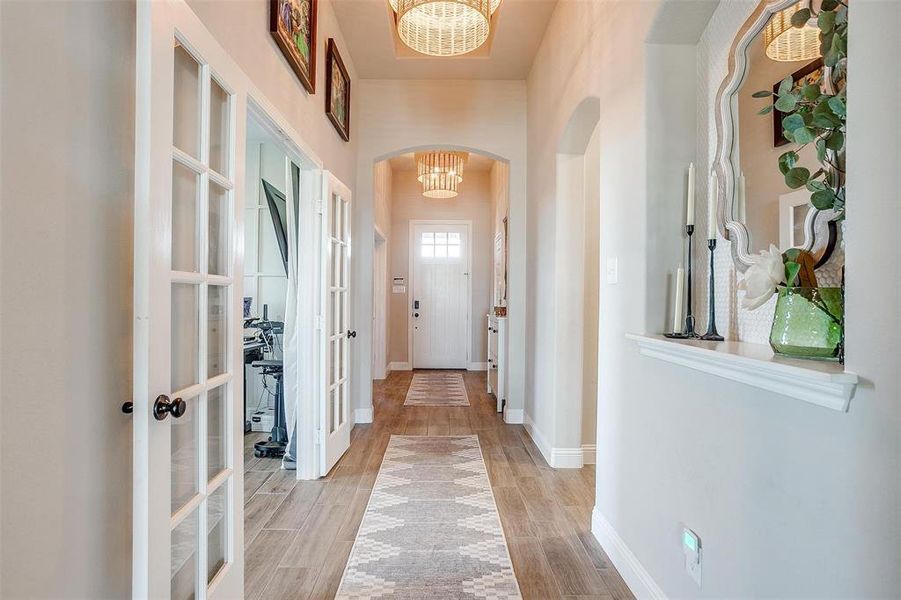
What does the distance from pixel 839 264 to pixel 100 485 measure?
5.85 feet

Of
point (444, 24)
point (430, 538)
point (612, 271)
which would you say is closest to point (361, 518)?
point (430, 538)

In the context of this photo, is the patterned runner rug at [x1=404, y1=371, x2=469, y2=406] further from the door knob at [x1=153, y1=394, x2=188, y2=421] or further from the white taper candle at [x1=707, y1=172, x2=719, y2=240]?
the door knob at [x1=153, y1=394, x2=188, y2=421]

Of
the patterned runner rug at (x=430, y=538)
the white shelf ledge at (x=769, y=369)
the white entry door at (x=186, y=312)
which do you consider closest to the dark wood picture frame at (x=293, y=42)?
the white entry door at (x=186, y=312)

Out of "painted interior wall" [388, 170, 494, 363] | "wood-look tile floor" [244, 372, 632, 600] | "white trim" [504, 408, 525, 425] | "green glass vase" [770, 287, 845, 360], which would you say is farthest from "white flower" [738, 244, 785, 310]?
"painted interior wall" [388, 170, 494, 363]

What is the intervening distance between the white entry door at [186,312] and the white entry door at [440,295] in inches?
243

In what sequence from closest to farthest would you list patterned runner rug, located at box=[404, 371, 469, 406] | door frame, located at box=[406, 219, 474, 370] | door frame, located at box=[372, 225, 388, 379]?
1. patterned runner rug, located at box=[404, 371, 469, 406]
2. door frame, located at box=[372, 225, 388, 379]
3. door frame, located at box=[406, 219, 474, 370]

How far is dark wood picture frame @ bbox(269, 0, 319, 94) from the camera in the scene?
7.19ft

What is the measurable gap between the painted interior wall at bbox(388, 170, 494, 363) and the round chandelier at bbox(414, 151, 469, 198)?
1.56 meters

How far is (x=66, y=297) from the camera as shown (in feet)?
3.34

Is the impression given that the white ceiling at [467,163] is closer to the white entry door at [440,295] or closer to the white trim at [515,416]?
the white entry door at [440,295]

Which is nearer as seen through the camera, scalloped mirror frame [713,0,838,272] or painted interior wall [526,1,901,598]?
painted interior wall [526,1,901,598]

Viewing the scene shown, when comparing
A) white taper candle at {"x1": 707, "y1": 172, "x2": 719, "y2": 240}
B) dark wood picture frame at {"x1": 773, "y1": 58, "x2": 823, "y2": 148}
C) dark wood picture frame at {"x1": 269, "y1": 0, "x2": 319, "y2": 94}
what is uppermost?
dark wood picture frame at {"x1": 269, "y1": 0, "x2": 319, "y2": 94}

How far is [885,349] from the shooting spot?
0.84 m

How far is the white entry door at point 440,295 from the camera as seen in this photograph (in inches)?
312
